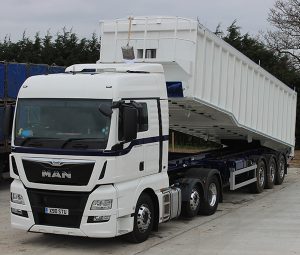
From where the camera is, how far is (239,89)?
38.5ft

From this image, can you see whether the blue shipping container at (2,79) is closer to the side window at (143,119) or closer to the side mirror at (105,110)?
the side window at (143,119)

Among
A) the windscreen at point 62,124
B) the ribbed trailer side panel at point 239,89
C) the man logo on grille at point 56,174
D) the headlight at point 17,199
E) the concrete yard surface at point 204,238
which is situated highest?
the ribbed trailer side panel at point 239,89

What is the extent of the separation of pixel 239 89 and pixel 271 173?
138 inches

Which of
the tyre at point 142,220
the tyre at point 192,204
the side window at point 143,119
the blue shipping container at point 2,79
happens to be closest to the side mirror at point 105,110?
the side window at point 143,119

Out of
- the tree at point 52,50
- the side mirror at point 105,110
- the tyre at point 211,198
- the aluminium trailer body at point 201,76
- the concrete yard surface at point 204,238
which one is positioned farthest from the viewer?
the tree at point 52,50

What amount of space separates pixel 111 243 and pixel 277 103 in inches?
291

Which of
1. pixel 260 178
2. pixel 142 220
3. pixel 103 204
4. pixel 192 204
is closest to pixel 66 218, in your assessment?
pixel 103 204

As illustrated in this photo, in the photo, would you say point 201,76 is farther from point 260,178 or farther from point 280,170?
point 280,170

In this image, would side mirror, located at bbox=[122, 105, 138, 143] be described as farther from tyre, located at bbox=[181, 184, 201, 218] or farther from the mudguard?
tyre, located at bbox=[181, 184, 201, 218]

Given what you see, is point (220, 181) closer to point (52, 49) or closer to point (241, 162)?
point (241, 162)

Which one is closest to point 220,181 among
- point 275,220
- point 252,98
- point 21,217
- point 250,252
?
point 275,220

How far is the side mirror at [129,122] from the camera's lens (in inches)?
299

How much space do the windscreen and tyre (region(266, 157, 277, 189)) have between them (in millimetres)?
7476

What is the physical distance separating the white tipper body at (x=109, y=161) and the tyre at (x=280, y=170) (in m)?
6.86
